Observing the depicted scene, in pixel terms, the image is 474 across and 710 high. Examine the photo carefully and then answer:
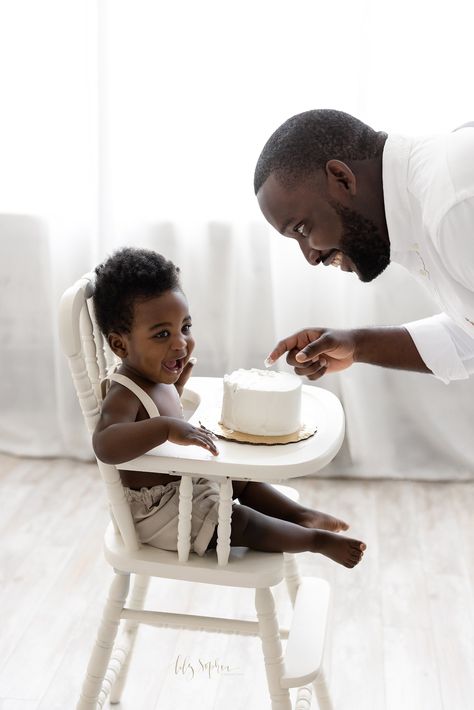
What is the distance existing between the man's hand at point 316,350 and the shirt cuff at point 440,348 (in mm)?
161

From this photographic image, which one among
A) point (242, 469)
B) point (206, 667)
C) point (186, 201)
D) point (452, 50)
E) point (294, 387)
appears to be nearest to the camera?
point (242, 469)

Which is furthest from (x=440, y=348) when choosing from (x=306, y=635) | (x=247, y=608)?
(x=247, y=608)

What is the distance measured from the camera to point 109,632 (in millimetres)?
1675

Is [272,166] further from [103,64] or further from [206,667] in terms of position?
[103,64]

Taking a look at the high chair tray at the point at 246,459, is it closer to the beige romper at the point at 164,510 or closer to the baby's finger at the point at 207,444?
the baby's finger at the point at 207,444

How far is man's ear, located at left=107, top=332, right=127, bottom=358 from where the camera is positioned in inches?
65.8

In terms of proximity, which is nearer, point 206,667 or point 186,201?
point 206,667

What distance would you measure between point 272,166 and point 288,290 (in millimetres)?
1342

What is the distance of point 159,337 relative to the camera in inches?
64.5

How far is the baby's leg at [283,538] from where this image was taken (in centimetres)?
163

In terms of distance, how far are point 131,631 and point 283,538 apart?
49cm

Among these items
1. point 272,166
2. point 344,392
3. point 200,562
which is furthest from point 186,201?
point 200,562

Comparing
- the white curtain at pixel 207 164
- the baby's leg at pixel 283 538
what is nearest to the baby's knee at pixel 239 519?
the baby's leg at pixel 283 538

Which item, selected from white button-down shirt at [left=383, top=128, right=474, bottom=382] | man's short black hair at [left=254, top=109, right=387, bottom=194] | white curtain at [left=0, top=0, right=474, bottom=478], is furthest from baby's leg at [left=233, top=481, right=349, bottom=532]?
white curtain at [left=0, top=0, right=474, bottom=478]
